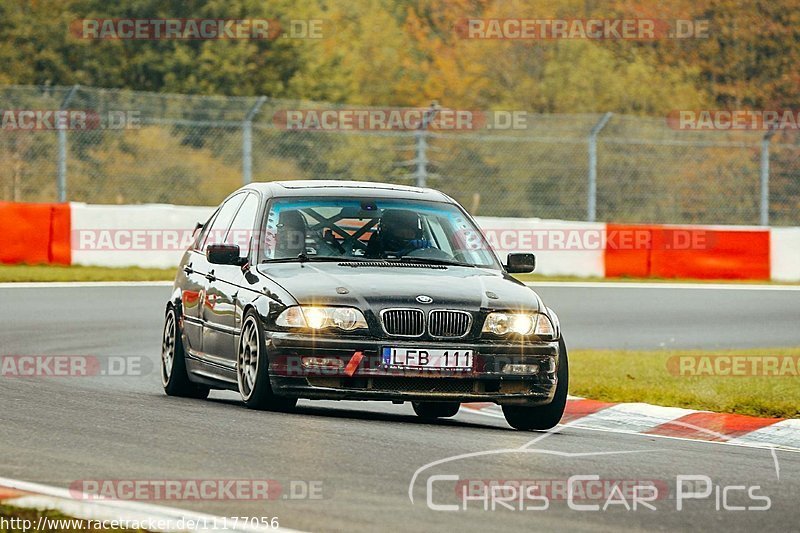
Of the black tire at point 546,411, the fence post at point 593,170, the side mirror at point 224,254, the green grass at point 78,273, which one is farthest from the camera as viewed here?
the fence post at point 593,170

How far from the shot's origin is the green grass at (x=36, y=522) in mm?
6398

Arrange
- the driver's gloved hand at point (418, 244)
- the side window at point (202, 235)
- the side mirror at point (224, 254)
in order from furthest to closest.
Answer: the side window at point (202, 235), the driver's gloved hand at point (418, 244), the side mirror at point (224, 254)

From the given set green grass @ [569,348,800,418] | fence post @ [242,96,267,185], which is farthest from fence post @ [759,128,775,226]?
green grass @ [569,348,800,418]

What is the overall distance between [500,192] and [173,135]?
6.04m

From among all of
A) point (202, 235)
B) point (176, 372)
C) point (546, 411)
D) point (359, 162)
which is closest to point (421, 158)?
point (359, 162)

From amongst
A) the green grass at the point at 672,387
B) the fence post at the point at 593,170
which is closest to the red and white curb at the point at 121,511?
the green grass at the point at 672,387

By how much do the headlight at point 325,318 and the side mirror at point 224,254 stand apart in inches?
43.2

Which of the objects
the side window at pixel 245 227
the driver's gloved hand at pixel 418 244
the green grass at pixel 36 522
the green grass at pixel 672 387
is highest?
the side window at pixel 245 227

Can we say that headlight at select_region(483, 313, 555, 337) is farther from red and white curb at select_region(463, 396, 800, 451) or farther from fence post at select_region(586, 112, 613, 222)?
fence post at select_region(586, 112, 613, 222)

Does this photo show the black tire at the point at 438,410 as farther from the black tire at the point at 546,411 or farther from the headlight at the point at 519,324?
the headlight at the point at 519,324

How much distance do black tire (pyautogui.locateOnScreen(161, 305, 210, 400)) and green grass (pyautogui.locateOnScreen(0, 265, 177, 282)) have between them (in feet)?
36.5

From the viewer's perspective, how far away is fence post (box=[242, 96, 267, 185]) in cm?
2747

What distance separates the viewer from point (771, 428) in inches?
423

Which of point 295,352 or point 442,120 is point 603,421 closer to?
point 295,352
